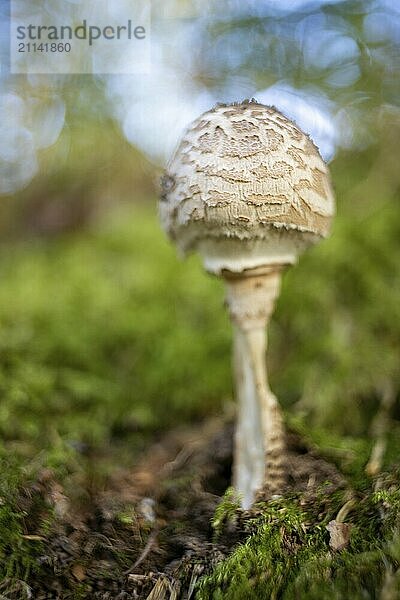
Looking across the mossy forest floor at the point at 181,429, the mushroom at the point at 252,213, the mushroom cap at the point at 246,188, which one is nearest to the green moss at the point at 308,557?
the mossy forest floor at the point at 181,429

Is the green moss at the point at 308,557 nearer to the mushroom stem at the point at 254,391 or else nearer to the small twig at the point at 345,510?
the small twig at the point at 345,510

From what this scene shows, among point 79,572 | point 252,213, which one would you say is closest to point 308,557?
point 79,572

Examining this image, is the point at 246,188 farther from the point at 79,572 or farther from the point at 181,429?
the point at 181,429

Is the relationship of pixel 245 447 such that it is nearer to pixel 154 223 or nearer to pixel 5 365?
pixel 5 365

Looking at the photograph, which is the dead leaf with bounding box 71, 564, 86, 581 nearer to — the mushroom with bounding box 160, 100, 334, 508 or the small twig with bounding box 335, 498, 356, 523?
the mushroom with bounding box 160, 100, 334, 508

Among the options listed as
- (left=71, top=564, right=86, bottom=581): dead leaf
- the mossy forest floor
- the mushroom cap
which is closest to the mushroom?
the mushroom cap

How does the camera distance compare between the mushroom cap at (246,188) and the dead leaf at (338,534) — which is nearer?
the dead leaf at (338,534)

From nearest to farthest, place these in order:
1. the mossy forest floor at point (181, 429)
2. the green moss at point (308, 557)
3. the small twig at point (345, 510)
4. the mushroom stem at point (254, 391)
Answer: the green moss at point (308, 557)
the mossy forest floor at point (181, 429)
the small twig at point (345, 510)
the mushroom stem at point (254, 391)
